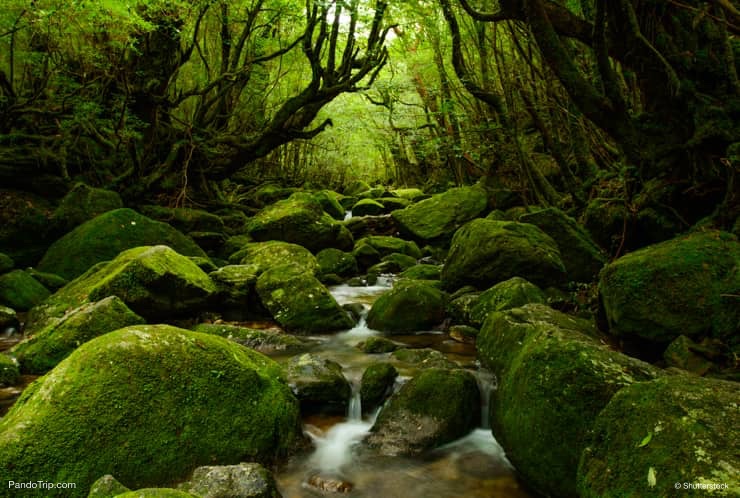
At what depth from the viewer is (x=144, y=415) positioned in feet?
10.0

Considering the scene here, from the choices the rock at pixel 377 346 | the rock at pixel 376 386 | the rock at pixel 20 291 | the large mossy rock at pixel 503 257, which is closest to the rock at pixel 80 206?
the rock at pixel 20 291

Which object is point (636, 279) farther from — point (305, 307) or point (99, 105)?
point (99, 105)

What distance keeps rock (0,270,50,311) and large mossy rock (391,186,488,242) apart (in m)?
9.34

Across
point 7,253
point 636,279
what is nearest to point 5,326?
point 7,253

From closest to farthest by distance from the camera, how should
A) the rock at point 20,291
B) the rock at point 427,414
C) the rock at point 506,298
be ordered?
the rock at point 427,414
the rock at point 506,298
the rock at point 20,291

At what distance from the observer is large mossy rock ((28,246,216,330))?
5.91 m

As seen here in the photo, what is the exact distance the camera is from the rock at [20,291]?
689cm

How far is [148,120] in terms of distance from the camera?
1133 cm

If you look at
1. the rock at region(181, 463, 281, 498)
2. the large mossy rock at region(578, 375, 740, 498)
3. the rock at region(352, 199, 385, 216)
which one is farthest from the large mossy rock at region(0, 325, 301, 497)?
the rock at region(352, 199, 385, 216)

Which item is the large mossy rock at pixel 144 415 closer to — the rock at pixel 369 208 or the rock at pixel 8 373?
the rock at pixel 8 373

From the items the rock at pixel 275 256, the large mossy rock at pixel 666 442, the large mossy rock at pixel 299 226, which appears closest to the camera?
the large mossy rock at pixel 666 442

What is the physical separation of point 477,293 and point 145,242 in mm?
6111

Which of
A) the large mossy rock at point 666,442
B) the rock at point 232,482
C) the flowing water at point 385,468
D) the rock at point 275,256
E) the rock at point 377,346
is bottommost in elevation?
the rock at point 377,346

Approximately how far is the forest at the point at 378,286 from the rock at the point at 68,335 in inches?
1.2
